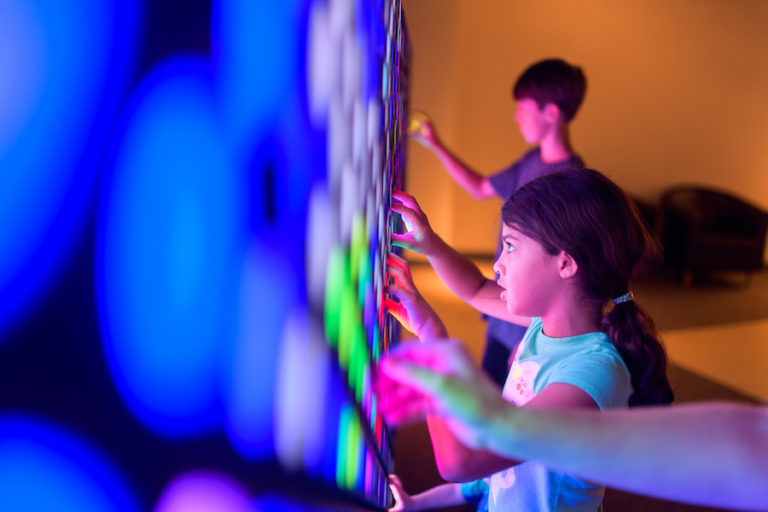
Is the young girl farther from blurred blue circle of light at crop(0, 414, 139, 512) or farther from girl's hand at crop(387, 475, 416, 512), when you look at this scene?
blurred blue circle of light at crop(0, 414, 139, 512)

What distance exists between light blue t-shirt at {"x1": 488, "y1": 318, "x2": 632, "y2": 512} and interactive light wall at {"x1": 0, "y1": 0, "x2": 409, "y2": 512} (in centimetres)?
49

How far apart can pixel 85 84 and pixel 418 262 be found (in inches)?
148

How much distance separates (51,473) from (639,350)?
2.66 ft

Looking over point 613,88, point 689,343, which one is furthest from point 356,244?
point 613,88

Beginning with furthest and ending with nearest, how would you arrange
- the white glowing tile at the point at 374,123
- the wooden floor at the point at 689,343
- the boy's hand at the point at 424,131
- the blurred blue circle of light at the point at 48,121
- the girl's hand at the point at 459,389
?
the wooden floor at the point at 689,343 → the boy's hand at the point at 424,131 → the white glowing tile at the point at 374,123 → the girl's hand at the point at 459,389 → the blurred blue circle of light at the point at 48,121

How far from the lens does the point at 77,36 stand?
0.18m

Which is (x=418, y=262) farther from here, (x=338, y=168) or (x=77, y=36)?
(x=77, y=36)

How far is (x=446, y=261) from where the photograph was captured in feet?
3.28

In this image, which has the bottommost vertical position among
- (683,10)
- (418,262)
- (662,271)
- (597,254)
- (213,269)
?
(662,271)

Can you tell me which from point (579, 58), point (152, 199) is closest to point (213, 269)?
point (152, 199)

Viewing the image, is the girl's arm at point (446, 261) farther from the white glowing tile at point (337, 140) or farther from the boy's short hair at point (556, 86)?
the boy's short hair at point (556, 86)

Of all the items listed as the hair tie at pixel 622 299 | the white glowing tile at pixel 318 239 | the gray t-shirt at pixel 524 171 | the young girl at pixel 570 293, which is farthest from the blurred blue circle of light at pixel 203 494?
the gray t-shirt at pixel 524 171

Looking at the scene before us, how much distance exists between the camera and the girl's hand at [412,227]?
89 cm

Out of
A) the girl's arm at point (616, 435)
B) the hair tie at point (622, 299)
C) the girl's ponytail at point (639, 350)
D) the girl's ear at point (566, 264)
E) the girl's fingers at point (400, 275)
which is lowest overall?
the girl's ponytail at point (639, 350)
